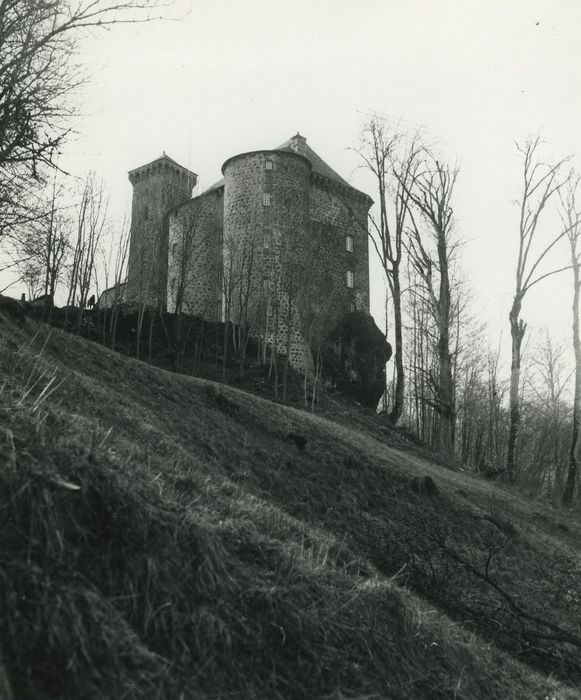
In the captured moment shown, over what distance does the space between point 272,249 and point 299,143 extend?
1039 cm

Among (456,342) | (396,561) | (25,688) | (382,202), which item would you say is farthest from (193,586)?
(456,342)

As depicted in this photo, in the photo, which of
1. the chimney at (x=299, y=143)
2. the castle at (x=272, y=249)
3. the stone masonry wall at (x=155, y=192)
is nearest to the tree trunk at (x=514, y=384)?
the castle at (x=272, y=249)

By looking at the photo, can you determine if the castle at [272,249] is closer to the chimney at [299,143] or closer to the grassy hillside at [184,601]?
the chimney at [299,143]

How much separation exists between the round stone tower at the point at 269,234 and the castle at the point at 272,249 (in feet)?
0.18

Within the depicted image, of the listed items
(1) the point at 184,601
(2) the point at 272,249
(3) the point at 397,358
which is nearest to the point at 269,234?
(2) the point at 272,249

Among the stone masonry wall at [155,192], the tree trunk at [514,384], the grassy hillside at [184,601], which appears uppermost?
the stone masonry wall at [155,192]

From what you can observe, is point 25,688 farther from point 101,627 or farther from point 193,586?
point 193,586

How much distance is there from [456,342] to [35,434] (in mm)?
32438

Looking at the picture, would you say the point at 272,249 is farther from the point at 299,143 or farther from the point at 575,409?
the point at 575,409

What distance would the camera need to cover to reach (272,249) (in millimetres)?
35094

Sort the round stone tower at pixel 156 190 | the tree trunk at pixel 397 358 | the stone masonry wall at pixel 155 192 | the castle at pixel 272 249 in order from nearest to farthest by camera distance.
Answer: the tree trunk at pixel 397 358 < the castle at pixel 272 249 < the stone masonry wall at pixel 155 192 < the round stone tower at pixel 156 190

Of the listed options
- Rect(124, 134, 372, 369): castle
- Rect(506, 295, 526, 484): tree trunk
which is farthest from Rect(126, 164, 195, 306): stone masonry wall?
Rect(506, 295, 526, 484): tree trunk

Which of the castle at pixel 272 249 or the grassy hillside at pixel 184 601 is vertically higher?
the castle at pixel 272 249

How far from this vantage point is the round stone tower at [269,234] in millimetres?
33750
